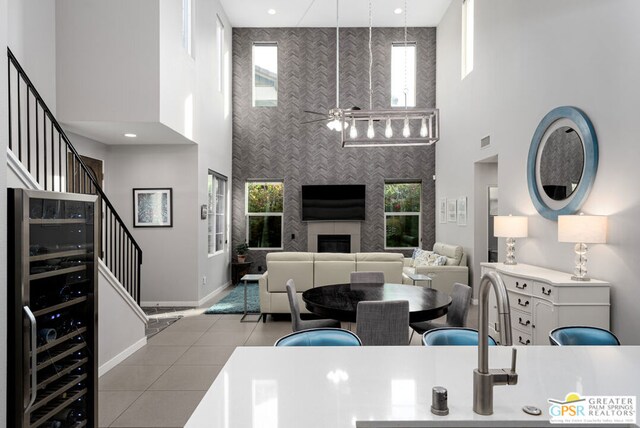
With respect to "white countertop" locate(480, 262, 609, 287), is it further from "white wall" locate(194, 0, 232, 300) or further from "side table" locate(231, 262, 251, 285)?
"side table" locate(231, 262, 251, 285)

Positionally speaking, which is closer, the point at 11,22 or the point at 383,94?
the point at 11,22

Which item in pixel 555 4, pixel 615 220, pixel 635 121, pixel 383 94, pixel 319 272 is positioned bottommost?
pixel 319 272

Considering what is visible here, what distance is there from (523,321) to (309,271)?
270 cm

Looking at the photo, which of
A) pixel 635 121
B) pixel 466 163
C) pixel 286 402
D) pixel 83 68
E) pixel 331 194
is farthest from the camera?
pixel 331 194

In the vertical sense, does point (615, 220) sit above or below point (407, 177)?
below

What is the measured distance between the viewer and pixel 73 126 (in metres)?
5.08

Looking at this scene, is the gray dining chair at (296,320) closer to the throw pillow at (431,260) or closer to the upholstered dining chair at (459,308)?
the upholstered dining chair at (459,308)

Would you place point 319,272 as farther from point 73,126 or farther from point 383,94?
point 383,94

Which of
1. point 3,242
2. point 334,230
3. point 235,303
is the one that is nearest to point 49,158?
point 235,303

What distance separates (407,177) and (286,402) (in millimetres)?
8551

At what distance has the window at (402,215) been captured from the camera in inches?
371

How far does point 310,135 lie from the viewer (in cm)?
934

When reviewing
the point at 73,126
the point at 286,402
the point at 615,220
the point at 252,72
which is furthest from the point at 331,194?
the point at 286,402

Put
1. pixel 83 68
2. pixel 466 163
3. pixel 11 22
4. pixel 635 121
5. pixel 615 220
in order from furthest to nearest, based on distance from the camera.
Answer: pixel 466 163
pixel 83 68
pixel 11 22
pixel 615 220
pixel 635 121
